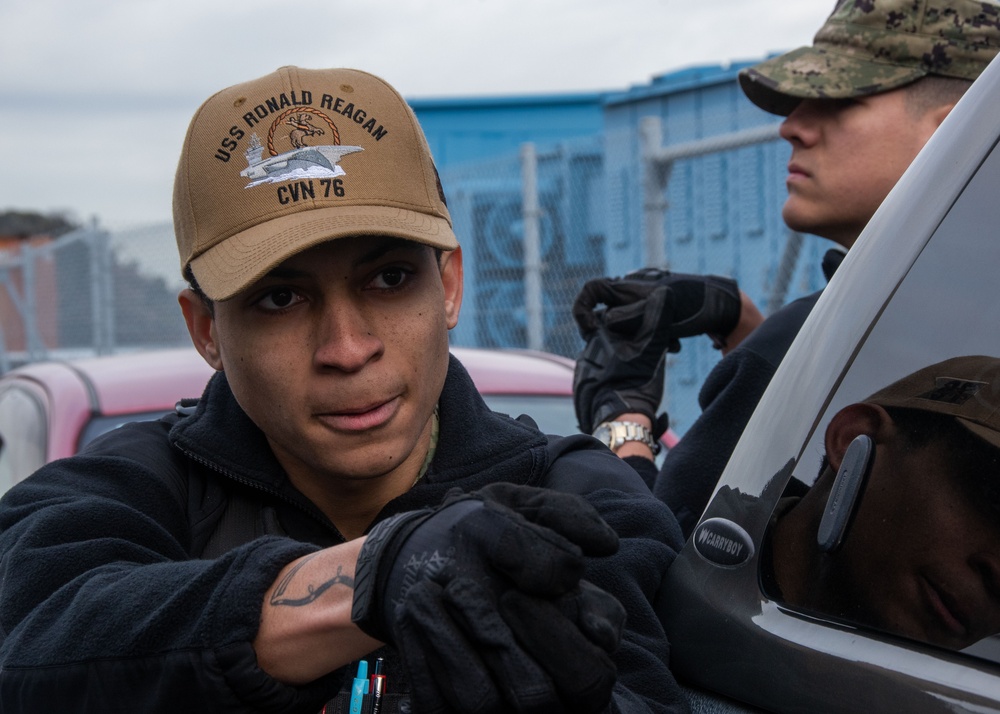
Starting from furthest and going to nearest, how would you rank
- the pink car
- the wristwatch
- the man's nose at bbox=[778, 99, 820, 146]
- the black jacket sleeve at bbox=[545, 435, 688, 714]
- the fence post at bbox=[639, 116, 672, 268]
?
the fence post at bbox=[639, 116, 672, 268] < the pink car < the wristwatch < the man's nose at bbox=[778, 99, 820, 146] < the black jacket sleeve at bbox=[545, 435, 688, 714]

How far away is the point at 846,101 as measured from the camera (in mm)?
2434

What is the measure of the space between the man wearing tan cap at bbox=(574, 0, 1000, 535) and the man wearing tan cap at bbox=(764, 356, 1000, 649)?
3.33 ft

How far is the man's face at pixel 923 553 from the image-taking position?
3.63ft

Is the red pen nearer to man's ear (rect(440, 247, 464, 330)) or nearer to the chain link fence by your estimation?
man's ear (rect(440, 247, 464, 330))

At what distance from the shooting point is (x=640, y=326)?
112 inches

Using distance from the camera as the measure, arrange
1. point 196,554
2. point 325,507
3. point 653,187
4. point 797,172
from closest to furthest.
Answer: point 196,554 → point 325,507 → point 797,172 → point 653,187

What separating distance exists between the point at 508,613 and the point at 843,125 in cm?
168

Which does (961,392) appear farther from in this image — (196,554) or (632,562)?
(196,554)

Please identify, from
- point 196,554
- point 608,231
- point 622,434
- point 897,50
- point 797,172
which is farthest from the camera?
point 608,231

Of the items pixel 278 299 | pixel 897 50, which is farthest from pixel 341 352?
pixel 897 50

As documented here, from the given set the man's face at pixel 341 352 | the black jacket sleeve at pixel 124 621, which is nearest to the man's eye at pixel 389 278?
the man's face at pixel 341 352

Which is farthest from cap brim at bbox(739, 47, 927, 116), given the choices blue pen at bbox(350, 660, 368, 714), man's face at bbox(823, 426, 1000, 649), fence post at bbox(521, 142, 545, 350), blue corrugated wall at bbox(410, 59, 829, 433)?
fence post at bbox(521, 142, 545, 350)

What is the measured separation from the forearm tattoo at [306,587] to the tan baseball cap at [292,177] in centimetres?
46

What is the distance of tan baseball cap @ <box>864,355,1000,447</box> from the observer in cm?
114
